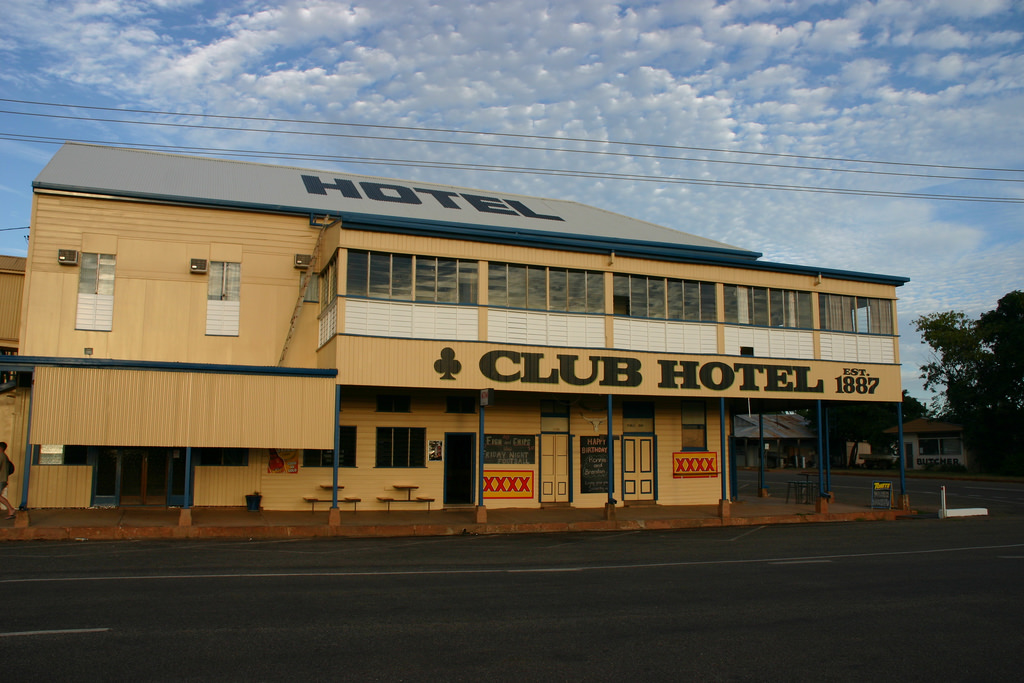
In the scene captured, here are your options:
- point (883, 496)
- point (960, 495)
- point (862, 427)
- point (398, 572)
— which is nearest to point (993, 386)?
point (862, 427)

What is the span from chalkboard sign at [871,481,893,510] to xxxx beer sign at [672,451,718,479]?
15.9ft

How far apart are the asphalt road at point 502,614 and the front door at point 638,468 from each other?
8.98 m

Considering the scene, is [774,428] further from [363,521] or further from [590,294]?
[363,521]

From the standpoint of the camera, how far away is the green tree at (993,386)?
168 ft

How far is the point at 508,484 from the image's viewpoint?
21953 millimetres

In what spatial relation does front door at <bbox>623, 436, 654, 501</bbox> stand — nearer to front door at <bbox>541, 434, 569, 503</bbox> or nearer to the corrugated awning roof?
front door at <bbox>541, 434, 569, 503</bbox>

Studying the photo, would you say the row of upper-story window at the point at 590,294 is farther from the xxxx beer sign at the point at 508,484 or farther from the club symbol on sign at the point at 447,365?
the xxxx beer sign at the point at 508,484

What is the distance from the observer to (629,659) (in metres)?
6.75

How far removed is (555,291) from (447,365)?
12.4 ft

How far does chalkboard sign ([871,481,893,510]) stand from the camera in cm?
2359

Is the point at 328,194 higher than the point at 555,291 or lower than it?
higher

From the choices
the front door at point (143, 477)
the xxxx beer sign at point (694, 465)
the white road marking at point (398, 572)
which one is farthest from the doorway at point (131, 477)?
the xxxx beer sign at point (694, 465)

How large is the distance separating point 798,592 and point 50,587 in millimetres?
9546

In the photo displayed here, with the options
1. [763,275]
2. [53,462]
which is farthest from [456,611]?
[763,275]
